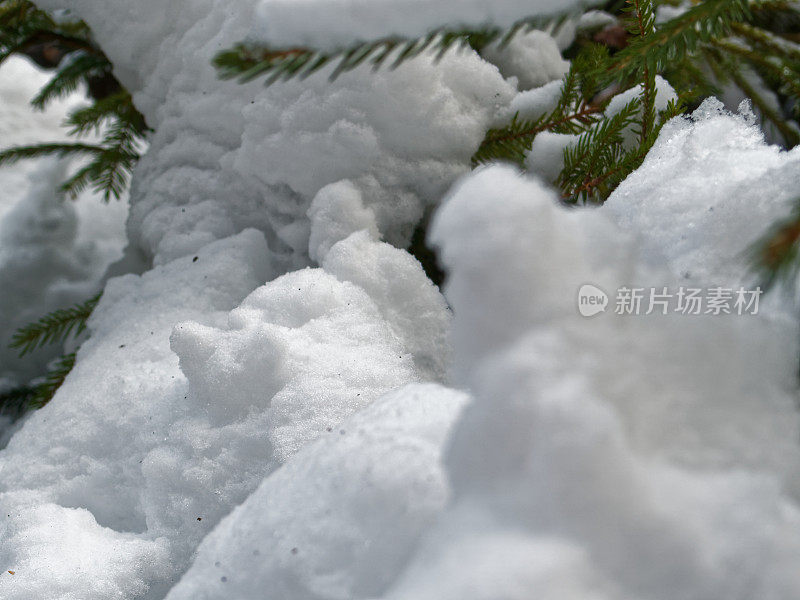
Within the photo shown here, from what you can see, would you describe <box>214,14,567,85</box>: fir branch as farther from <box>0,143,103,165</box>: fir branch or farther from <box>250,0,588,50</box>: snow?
<box>0,143,103,165</box>: fir branch

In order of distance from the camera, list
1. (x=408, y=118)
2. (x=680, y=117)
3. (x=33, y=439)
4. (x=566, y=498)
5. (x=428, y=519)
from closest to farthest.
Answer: (x=566, y=498) → (x=428, y=519) → (x=680, y=117) → (x=33, y=439) → (x=408, y=118)

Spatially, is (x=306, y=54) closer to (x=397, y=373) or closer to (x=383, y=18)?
(x=383, y=18)

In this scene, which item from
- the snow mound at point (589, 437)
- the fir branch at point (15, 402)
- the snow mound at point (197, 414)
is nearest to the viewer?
the snow mound at point (589, 437)

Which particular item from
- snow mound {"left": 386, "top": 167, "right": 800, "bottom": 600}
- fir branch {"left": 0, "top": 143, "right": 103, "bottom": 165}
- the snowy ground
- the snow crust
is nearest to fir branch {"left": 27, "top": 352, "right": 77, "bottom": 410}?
the snowy ground

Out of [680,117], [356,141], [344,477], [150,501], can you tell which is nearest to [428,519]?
[344,477]

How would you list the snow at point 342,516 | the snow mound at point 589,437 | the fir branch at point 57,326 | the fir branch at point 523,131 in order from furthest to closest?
the fir branch at point 57,326 → the fir branch at point 523,131 → the snow at point 342,516 → the snow mound at point 589,437

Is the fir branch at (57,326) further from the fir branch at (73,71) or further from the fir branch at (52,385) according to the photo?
the fir branch at (73,71)

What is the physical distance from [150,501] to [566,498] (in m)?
0.64

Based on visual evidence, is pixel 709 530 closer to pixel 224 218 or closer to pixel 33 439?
pixel 33 439

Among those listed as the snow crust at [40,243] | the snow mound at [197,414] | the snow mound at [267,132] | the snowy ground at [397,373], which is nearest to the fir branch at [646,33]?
the snowy ground at [397,373]

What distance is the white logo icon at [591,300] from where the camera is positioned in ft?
1.42

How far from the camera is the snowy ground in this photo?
0.39 metres

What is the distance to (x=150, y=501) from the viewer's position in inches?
33.5

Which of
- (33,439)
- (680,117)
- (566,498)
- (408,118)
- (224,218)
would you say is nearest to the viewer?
(566,498)
